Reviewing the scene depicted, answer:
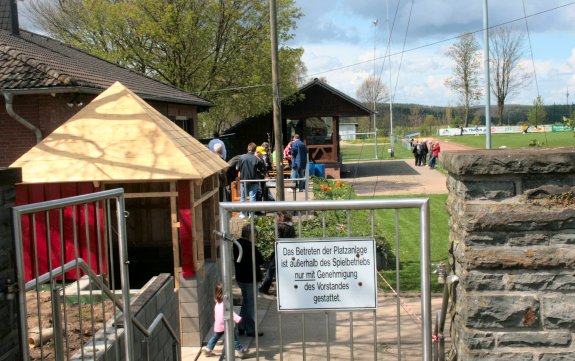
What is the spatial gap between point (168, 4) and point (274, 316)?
62.8 feet

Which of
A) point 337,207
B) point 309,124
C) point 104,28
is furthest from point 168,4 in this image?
point 337,207

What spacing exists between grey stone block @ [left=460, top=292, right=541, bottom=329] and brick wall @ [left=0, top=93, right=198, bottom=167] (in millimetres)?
10440

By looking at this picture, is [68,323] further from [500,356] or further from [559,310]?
[559,310]

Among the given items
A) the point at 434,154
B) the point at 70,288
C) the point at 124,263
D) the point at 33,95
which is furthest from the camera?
the point at 434,154

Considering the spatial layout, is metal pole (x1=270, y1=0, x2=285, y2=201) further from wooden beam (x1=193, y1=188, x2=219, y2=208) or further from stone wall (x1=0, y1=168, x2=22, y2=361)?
stone wall (x1=0, y1=168, x2=22, y2=361)

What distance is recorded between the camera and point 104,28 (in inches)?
1028

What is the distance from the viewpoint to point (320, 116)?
1247 inches

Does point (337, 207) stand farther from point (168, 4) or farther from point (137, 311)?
point (168, 4)

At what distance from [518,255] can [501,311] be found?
1.17 ft

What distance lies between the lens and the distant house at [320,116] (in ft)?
103

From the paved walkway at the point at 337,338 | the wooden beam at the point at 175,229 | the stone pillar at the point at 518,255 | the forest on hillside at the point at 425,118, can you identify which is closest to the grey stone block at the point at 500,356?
the stone pillar at the point at 518,255

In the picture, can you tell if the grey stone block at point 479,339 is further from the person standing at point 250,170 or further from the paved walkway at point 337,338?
the person standing at point 250,170

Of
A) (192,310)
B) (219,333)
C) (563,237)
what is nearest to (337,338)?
(219,333)

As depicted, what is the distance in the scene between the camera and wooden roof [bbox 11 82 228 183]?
25.9 feet
